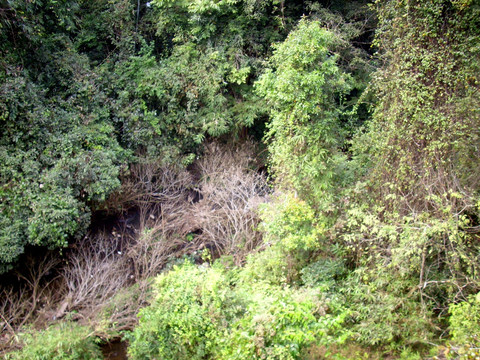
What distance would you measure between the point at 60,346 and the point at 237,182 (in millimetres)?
5699

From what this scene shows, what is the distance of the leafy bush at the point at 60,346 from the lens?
5.46 metres

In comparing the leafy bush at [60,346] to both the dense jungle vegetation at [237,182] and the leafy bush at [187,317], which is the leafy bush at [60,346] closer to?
the dense jungle vegetation at [237,182]

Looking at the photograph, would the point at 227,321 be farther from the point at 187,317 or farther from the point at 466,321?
the point at 466,321

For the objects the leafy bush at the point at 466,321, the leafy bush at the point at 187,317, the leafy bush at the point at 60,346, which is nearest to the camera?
the leafy bush at the point at 466,321

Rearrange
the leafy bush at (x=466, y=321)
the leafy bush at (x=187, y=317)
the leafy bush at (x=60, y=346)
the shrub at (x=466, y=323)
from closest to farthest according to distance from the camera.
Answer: the shrub at (x=466, y=323)
the leafy bush at (x=466, y=321)
the leafy bush at (x=187, y=317)
the leafy bush at (x=60, y=346)

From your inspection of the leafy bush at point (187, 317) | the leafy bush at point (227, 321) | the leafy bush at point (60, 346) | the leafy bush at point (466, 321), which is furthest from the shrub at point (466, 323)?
the leafy bush at point (60, 346)

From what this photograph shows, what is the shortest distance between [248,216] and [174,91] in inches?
181

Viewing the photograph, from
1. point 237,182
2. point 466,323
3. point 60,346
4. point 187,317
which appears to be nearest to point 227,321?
point 187,317

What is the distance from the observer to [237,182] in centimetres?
983

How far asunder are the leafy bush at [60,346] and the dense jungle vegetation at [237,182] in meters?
0.03

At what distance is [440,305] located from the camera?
5129 mm

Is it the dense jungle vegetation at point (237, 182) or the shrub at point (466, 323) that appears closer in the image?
the shrub at point (466, 323)

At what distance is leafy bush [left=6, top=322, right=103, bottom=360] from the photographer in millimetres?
5461

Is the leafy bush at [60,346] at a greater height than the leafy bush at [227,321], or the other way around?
the leafy bush at [227,321]
